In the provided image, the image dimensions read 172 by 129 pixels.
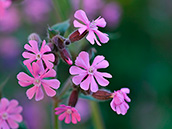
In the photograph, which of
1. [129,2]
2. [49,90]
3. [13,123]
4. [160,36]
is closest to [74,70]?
[49,90]

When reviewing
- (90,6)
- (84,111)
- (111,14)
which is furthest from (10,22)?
(84,111)

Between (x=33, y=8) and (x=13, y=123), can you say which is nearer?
(x=13, y=123)

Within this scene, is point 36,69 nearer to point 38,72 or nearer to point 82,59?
point 38,72

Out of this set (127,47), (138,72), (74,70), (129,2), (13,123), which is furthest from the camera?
(129,2)

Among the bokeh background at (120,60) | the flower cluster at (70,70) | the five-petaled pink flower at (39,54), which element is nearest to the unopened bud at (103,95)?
the flower cluster at (70,70)

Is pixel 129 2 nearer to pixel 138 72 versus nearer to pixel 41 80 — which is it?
pixel 138 72

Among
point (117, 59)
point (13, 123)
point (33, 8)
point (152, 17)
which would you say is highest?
point (33, 8)

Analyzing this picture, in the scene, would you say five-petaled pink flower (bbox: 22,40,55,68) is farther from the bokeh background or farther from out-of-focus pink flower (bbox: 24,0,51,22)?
out-of-focus pink flower (bbox: 24,0,51,22)

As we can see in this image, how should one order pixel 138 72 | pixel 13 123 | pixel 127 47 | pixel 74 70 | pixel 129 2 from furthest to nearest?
pixel 129 2
pixel 127 47
pixel 138 72
pixel 13 123
pixel 74 70

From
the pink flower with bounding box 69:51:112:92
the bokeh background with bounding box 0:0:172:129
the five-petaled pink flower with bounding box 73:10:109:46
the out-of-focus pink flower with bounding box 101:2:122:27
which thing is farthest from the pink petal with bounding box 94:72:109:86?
the out-of-focus pink flower with bounding box 101:2:122:27
